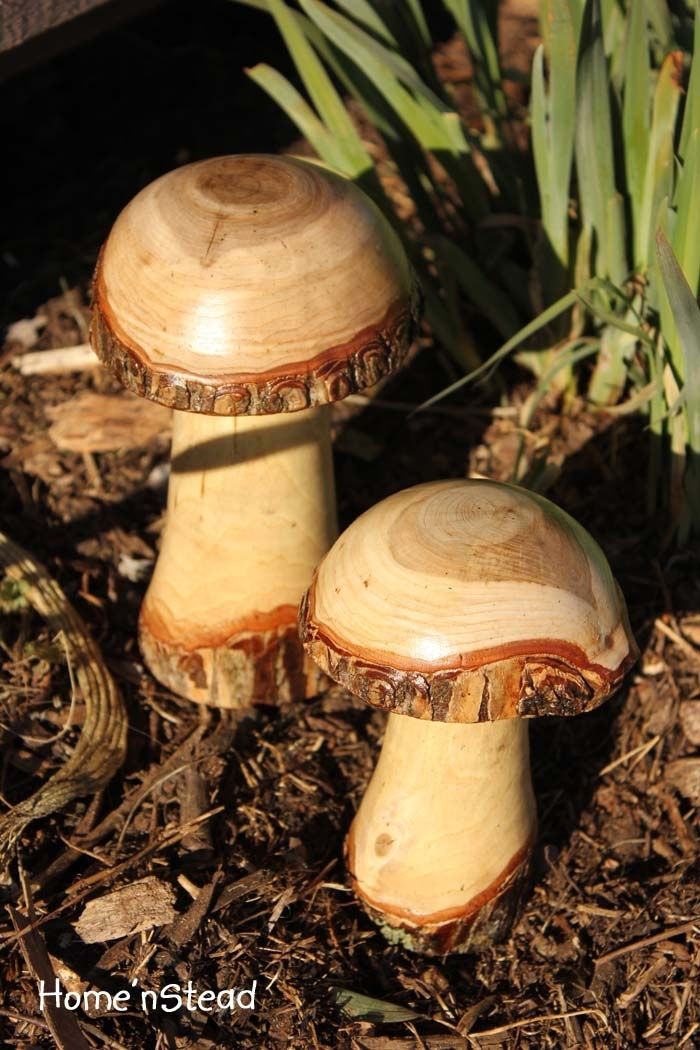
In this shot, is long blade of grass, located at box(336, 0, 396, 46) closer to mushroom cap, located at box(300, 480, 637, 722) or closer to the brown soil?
the brown soil

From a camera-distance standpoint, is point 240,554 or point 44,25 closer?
point 240,554

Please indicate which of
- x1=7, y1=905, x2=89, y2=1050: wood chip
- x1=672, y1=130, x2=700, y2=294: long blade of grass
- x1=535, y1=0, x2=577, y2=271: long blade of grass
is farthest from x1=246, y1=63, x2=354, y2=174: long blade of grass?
x1=7, y1=905, x2=89, y2=1050: wood chip

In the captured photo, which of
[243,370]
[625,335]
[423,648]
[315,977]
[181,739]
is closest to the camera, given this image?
[423,648]

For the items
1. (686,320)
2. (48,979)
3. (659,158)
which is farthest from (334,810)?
(659,158)

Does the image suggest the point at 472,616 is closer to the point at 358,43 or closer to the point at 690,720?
the point at 690,720

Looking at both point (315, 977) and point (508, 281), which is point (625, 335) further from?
point (315, 977)

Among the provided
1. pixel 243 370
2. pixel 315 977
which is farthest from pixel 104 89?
pixel 315 977
